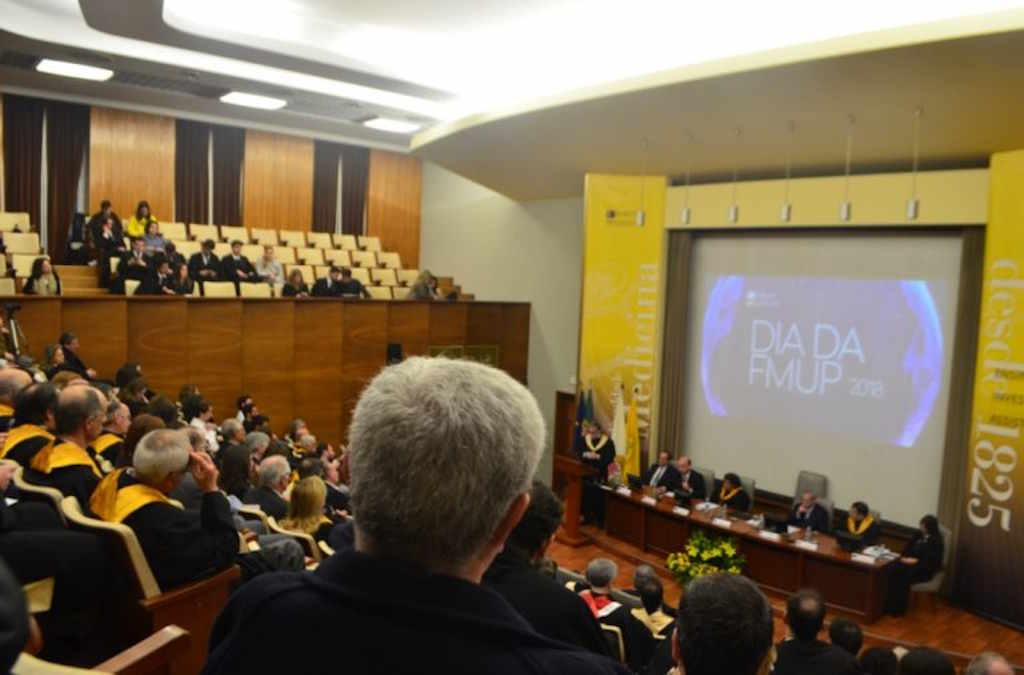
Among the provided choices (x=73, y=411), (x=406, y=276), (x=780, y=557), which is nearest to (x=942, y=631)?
(x=780, y=557)

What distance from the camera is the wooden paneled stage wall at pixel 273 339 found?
857 centimetres

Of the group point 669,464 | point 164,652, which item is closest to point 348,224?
point 669,464

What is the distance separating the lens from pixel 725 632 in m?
1.69

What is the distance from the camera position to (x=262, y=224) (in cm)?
1362

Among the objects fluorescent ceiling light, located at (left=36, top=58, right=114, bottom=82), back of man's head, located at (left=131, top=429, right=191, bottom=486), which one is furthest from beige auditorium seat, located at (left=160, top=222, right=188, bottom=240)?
back of man's head, located at (left=131, top=429, right=191, bottom=486)

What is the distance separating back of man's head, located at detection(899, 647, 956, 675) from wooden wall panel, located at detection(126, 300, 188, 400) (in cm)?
805

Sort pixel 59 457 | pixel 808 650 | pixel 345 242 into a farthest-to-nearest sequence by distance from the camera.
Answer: pixel 345 242 → pixel 808 650 → pixel 59 457

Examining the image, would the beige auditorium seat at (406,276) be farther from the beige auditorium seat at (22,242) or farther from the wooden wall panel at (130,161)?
the beige auditorium seat at (22,242)

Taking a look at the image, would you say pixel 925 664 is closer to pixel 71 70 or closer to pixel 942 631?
pixel 942 631

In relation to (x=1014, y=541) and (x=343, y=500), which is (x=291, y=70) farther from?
(x=1014, y=541)

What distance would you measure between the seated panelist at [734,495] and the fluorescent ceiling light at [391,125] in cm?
724

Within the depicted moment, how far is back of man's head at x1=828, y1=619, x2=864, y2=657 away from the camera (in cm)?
391

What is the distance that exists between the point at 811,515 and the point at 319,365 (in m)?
6.32

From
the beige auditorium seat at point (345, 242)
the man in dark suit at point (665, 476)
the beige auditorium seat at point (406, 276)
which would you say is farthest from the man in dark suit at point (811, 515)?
the beige auditorium seat at point (345, 242)
